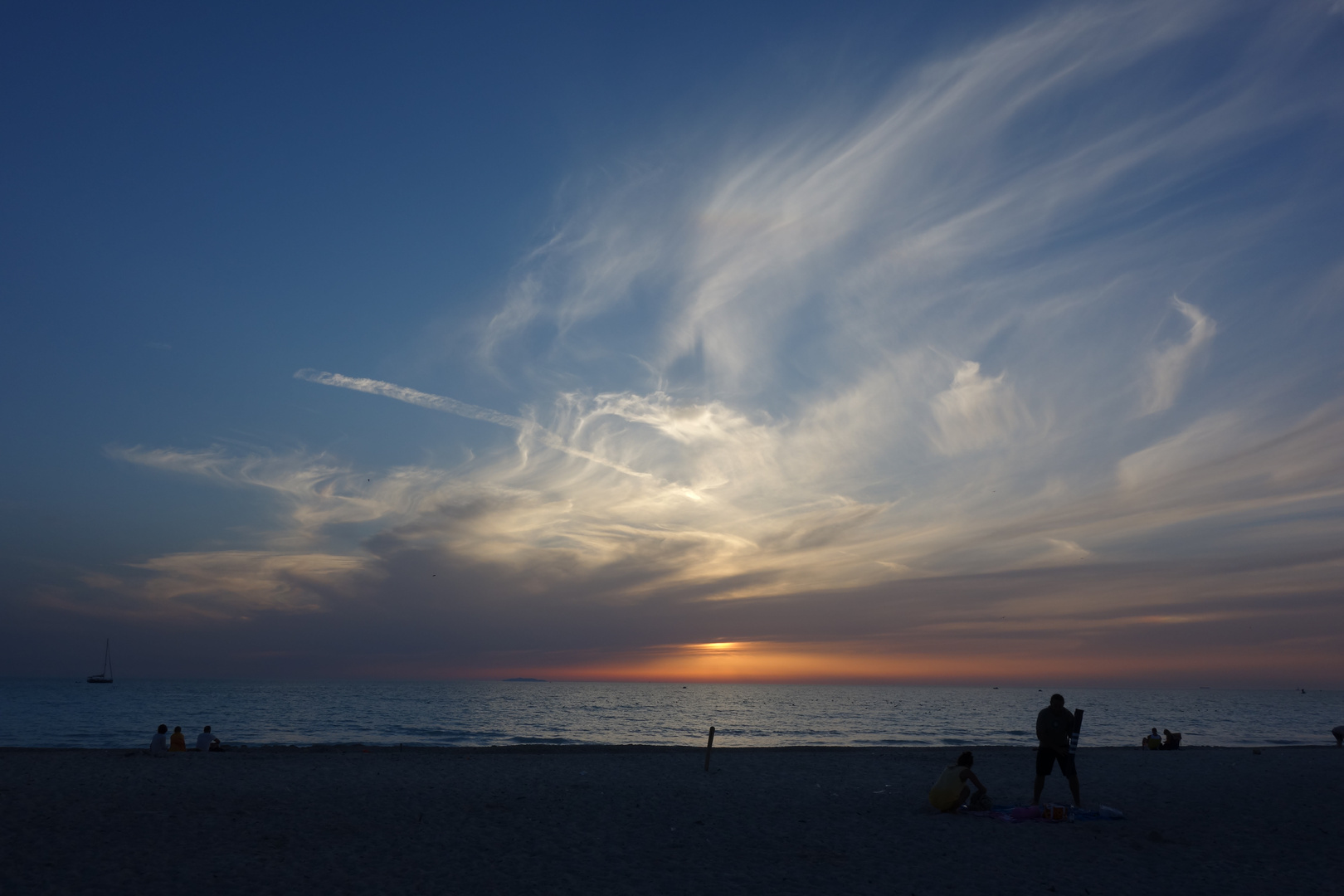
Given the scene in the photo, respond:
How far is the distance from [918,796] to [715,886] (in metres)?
9.56

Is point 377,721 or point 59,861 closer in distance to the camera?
point 59,861

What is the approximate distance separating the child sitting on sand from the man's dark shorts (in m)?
1.22

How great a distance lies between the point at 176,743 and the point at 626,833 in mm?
21197

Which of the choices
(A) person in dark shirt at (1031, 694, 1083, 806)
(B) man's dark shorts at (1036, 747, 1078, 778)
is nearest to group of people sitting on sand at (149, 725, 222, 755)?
(B) man's dark shorts at (1036, 747, 1078, 778)

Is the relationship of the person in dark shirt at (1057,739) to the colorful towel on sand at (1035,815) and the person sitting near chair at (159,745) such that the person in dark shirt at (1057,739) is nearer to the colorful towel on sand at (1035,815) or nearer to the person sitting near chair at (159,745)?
the colorful towel on sand at (1035,815)

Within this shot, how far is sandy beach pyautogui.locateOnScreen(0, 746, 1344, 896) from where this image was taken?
10.6 metres

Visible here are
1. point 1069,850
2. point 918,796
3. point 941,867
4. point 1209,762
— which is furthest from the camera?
point 1209,762

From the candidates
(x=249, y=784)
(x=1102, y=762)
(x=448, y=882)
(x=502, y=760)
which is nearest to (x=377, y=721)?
(x=502, y=760)

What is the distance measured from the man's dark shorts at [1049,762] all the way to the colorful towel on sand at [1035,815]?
0.67 m

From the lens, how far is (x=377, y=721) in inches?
2712

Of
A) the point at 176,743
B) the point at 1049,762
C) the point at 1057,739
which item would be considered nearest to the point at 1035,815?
the point at 1049,762

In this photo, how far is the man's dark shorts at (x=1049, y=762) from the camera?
1455 centimetres

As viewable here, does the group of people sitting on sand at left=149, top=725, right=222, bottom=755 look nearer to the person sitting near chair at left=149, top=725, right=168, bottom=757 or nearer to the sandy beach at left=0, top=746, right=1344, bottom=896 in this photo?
the person sitting near chair at left=149, top=725, right=168, bottom=757

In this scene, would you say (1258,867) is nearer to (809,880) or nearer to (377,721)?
(809,880)
